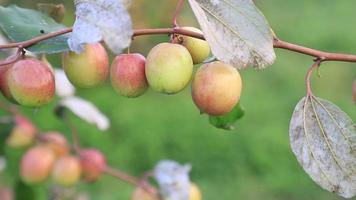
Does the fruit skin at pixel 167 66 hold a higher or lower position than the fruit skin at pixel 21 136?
higher

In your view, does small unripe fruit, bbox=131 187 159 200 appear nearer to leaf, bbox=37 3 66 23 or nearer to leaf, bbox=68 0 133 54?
leaf, bbox=37 3 66 23

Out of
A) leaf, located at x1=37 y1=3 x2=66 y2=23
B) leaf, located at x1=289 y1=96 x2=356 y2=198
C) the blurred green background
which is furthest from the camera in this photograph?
the blurred green background

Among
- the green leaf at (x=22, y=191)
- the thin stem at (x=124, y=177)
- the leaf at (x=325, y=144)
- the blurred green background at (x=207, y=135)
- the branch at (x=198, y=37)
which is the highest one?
the branch at (x=198, y=37)

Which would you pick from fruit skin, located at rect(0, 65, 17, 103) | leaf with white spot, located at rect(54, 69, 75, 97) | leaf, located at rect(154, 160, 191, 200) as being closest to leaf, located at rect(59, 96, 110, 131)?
leaf with white spot, located at rect(54, 69, 75, 97)

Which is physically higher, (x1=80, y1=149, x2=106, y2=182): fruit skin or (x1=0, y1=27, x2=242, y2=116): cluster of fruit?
(x1=0, y1=27, x2=242, y2=116): cluster of fruit

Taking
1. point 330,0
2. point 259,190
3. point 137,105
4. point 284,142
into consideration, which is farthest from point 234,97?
point 330,0

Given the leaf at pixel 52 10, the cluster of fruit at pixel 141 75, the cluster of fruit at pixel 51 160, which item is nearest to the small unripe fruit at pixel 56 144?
the cluster of fruit at pixel 51 160

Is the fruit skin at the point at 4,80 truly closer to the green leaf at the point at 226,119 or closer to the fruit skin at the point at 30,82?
the fruit skin at the point at 30,82
